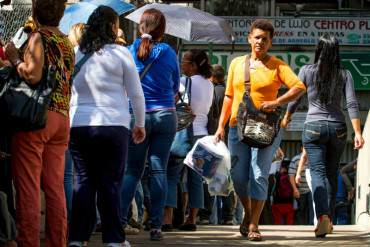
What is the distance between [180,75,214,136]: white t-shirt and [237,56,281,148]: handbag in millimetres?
1823

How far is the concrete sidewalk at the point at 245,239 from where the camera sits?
382 inches

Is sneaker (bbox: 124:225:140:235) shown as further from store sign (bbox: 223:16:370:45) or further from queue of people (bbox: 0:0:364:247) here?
store sign (bbox: 223:16:370:45)

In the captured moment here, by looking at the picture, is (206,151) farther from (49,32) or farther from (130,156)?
(49,32)

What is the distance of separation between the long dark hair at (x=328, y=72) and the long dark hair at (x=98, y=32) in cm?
300

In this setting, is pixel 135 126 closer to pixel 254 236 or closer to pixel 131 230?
pixel 254 236

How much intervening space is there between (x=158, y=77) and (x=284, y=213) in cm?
1061

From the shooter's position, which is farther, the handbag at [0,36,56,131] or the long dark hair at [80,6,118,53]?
the long dark hair at [80,6,118,53]

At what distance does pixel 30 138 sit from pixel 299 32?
2080 centimetres


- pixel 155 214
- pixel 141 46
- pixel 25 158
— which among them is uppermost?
pixel 141 46

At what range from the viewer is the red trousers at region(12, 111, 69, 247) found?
7.38 m

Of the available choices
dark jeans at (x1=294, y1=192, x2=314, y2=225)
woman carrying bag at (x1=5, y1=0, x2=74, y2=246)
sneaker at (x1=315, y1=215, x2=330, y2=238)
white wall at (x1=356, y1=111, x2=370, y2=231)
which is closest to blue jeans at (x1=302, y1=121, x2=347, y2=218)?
sneaker at (x1=315, y1=215, x2=330, y2=238)

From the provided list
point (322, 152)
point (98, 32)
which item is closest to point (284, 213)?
point (322, 152)

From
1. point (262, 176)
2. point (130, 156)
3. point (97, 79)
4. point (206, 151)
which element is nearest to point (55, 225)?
point (97, 79)

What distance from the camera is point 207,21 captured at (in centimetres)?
1596
